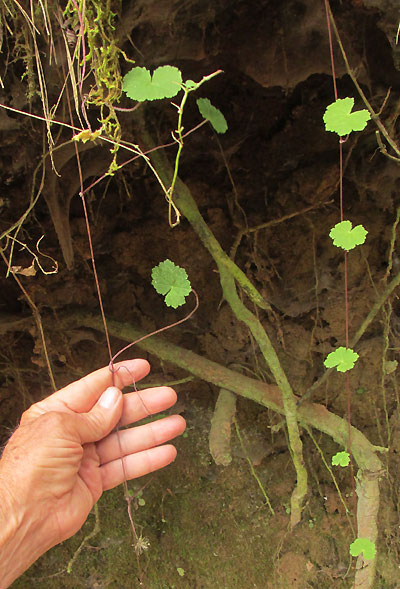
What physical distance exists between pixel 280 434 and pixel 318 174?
50.0 inches

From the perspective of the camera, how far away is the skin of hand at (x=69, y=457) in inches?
35.8

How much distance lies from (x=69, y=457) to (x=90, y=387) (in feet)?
0.69

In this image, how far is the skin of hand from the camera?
0.91 meters

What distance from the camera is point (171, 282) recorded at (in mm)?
1037

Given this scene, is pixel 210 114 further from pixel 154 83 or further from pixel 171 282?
pixel 171 282

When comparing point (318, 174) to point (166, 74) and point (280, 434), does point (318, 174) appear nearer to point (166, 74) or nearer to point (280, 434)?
point (166, 74)

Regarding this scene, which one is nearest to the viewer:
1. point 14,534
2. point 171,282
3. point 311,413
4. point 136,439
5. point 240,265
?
point 14,534

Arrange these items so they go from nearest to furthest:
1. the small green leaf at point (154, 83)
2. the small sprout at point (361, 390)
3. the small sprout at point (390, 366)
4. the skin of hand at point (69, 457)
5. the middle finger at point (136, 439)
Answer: the small green leaf at point (154, 83), the skin of hand at point (69, 457), the middle finger at point (136, 439), the small sprout at point (390, 366), the small sprout at point (361, 390)

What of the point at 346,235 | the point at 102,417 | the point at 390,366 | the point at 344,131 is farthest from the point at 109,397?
the point at 390,366

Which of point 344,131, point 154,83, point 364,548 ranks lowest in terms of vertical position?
point 364,548

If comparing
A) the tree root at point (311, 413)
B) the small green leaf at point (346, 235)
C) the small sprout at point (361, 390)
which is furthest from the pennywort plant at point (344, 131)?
the small sprout at point (361, 390)

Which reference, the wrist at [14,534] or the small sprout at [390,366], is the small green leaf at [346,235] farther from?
the small sprout at [390,366]

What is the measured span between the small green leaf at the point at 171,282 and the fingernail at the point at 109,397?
28cm

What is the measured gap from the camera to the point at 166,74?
79cm
